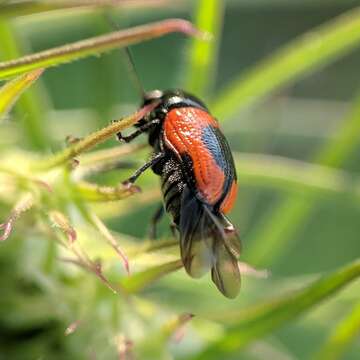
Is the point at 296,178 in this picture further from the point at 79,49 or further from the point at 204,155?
the point at 79,49

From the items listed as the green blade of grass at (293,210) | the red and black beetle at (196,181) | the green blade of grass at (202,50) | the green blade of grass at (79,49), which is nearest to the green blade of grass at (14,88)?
the green blade of grass at (79,49)

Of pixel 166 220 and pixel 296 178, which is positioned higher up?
pixel 296 178

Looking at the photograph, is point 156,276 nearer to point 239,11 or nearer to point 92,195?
point 92,195

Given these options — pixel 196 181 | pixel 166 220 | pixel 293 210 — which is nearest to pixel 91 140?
pixel 196 181

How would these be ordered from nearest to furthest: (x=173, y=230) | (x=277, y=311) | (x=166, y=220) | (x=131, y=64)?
1. (x=277, y=311)
2. (x=173, y=230)
3. (x=131, y=64)
4. (x=166, y=220)

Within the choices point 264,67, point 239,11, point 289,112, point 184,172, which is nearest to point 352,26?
point 264,67

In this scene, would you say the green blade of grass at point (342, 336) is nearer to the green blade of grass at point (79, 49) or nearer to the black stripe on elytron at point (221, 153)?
the black stripe on elytron at point (221, 153)

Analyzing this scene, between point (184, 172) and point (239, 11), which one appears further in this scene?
point (239, 11)
